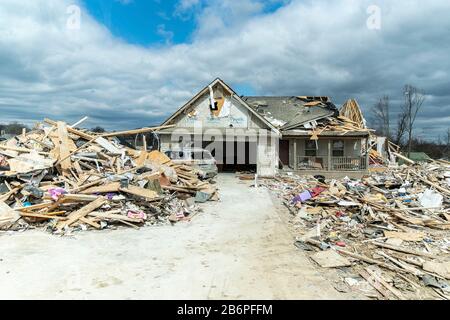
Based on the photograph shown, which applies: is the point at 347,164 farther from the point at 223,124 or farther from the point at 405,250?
the point at 405,250

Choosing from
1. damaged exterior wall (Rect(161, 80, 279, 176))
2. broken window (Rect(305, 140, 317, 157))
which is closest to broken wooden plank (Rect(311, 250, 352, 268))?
damaged exterior wall (Rect(161, 80, 279, 176))

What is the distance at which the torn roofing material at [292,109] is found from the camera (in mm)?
24453

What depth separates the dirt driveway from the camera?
494cm

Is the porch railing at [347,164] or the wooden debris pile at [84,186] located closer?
the wooden debris pile at [84,186]

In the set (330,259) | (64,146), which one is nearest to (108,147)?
(64,146)

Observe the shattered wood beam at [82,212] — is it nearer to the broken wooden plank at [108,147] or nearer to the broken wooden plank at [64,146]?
the broken wooden plank at [64,146]

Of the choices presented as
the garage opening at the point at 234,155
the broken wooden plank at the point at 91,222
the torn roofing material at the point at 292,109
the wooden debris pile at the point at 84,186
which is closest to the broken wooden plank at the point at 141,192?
the wooden debris pile at the point at 84,186

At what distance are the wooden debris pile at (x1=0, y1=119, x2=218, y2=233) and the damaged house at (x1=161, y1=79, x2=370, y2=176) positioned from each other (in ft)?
25.4

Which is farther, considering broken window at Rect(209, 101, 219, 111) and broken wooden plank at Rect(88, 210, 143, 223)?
broken window at Rect(209, 101, 219, 111)

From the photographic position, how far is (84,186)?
1008 cm

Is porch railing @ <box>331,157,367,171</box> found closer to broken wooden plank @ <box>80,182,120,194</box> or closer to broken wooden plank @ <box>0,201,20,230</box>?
broken wooden plank @ <box>80,182,120,194</box>

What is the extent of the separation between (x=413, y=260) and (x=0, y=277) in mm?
7570
